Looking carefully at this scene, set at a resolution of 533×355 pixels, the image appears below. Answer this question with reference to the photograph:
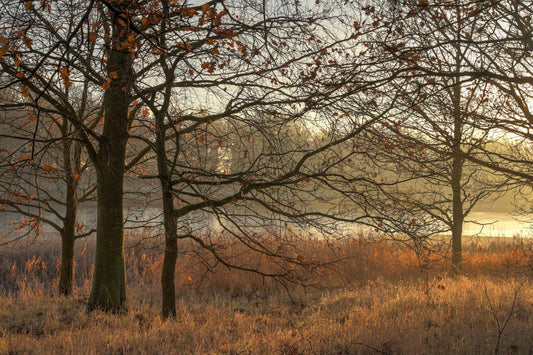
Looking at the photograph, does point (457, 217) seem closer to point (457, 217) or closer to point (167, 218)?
point (457, 217)

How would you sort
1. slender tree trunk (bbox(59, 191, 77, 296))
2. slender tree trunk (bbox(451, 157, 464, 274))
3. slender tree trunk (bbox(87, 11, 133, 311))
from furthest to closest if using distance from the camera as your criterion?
slender tree trunk (bbox(451, 157, 464, 274))
slender tree trunk (bbox(59, 191, 77, 296))
slender tree trunk (bbox(87, 11, 133, 311))

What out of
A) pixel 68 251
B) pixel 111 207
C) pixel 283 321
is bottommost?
pixel 283 321

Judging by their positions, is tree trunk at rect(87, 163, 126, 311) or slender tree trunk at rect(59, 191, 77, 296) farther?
slender tree trunk at rect(59, 191, 77, 296)

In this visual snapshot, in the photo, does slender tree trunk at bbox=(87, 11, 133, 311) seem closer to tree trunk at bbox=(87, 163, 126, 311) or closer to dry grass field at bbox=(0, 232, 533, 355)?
tree trunk at bbox=(87, 163, 126, 311)

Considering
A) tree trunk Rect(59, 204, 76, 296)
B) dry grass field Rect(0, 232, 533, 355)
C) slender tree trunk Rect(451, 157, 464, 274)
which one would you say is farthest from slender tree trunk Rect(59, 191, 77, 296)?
slender tree trunk Rect(451, 157, 464, 274)

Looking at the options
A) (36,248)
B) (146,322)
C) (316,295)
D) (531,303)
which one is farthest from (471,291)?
(36,248)

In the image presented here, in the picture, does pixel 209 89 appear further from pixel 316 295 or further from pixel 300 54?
pixel 316 295

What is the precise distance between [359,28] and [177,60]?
8.18ft

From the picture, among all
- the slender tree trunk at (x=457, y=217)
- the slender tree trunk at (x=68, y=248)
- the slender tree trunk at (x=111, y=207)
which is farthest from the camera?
the slender tree trunk at (x=457, y=217)

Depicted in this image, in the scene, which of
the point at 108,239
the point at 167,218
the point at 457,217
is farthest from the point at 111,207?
the point at 457,217

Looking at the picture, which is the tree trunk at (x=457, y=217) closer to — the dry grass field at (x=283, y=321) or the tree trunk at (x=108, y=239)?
the dry grass field at (x=283, y=321)

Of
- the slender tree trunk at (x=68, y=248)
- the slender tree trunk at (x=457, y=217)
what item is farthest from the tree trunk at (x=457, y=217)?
the slender tree trunk at (x=68, y=248)

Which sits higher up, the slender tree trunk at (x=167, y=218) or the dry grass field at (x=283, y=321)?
the slender tree trunk at (x=167, y=218)

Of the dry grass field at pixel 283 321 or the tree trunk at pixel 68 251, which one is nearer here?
the dry grass field at pixel 283 321
